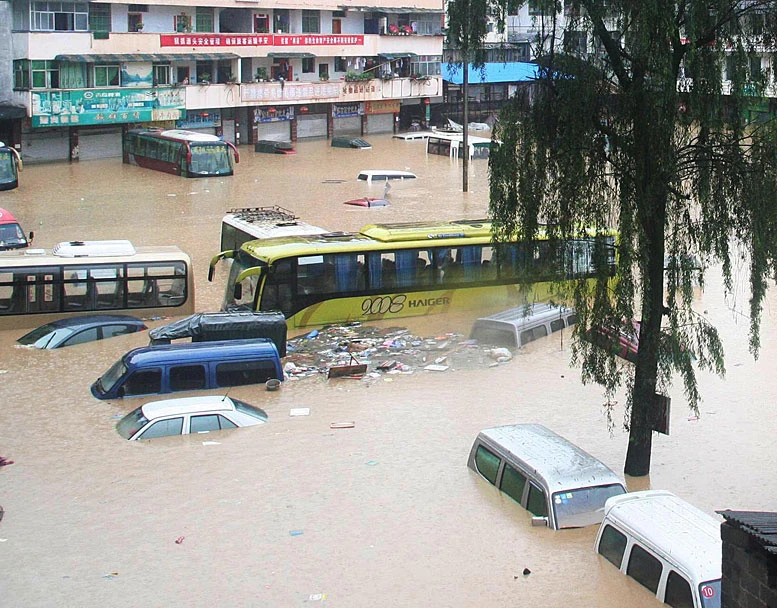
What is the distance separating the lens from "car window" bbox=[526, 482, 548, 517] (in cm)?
1230

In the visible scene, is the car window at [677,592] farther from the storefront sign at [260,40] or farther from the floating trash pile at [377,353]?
the storefront sign at [260,40]

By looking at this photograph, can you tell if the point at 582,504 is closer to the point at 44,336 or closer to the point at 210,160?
the point at 44,336

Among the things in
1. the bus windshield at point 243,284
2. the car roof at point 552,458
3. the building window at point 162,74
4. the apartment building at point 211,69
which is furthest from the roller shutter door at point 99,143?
the car roof at point 552,458

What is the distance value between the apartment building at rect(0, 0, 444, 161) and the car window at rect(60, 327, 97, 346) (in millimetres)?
27160

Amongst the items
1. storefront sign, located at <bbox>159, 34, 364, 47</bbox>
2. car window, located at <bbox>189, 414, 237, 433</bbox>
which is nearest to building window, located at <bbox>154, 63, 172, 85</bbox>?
storefront sign, located at <bbox>159, 34, 364, 47</bbox>

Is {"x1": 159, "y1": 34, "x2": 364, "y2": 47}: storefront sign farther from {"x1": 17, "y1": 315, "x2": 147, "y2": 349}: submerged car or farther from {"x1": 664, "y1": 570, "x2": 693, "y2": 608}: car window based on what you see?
{"x1": 664, "y1": 570, "x2": 693, "y2": 608}: car window

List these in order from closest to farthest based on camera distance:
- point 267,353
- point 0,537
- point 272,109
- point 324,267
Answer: point 0,537 → point 267,353 → point 324,267 → point 272,109

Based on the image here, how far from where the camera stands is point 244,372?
17906 millimetres

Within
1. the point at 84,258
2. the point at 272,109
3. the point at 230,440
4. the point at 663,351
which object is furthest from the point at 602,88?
the point at 272,109

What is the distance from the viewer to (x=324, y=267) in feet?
70.2

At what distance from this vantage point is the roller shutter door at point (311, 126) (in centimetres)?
5791

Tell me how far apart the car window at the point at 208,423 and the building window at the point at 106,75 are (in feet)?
114

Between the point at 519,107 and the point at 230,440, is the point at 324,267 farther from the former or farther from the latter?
the point at 519,107

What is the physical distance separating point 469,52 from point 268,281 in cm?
809
